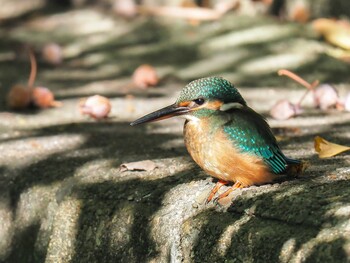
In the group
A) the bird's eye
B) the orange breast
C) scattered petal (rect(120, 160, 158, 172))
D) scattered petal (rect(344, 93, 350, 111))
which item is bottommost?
scattered petal (rect(344, 93, 350, 111))

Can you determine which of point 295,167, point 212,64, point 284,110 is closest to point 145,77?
point 212,64

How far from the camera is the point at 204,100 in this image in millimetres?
3465

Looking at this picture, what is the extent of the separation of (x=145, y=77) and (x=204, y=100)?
2805mm

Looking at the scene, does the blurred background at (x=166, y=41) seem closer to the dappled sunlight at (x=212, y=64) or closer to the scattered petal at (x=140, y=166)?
the dappled sunlight at (x=212, y=64)

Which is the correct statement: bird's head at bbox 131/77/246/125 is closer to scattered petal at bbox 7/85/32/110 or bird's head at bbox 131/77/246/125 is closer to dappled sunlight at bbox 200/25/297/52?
scattered petal at bbox 7/85/32/110

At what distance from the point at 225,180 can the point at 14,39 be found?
4.47 m

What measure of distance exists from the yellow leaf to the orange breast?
70 centimetres

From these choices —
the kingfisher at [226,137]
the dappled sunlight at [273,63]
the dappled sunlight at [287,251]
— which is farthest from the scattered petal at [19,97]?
the dappled sunlight at [287,251]

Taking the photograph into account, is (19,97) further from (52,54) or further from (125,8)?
(125,8)

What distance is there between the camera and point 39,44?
729 cm

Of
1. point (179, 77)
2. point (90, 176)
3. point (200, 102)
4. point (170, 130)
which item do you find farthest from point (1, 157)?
point (179, 77)

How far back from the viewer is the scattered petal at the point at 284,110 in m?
5.25

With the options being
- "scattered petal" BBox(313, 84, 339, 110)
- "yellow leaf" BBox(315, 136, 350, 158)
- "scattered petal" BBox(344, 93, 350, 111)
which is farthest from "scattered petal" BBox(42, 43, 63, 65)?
"yellow leaf" BBox(315, 136, 350, 158)

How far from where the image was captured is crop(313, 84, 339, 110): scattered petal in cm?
546
